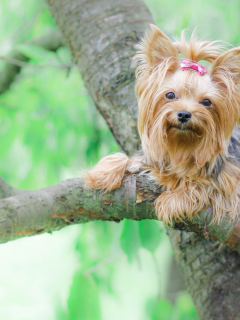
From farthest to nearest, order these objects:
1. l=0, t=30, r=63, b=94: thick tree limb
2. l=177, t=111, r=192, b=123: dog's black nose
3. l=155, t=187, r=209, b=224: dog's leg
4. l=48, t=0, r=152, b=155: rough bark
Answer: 1. l=0, t=30, r=63, b=94: thick tree limb
2. l=48, t=0, r=152, b=155: rough bark
3. l=155, t=187, r=209, b=224: dog's leg
4. l=177, t=111, r=192, b=123: dog's black nose

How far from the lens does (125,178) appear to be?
305 cm

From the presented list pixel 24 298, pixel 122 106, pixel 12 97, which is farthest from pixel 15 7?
pixel 24 298

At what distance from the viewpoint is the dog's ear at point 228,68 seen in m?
2.92

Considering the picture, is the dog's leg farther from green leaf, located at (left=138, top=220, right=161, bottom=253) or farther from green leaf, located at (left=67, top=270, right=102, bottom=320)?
green leaf, located at (left=67, top=270, right=102, bottom=320)

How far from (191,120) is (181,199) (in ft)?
1.98

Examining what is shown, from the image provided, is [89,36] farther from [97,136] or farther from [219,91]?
[219,91]

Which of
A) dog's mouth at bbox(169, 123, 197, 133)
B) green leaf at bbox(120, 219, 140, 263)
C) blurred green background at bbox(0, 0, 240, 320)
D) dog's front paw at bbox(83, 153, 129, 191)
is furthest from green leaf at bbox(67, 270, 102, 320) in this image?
dog's mouth at bbox(169, 123, 197, 133)

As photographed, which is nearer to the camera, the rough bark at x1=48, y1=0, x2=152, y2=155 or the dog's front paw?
the dog's front paw

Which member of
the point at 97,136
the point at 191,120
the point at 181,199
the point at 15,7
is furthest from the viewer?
the point at 15,7

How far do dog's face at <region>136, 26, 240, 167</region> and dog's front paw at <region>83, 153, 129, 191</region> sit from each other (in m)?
0.29

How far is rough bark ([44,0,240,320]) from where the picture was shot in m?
3.56

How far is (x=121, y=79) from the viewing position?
4.01 meters

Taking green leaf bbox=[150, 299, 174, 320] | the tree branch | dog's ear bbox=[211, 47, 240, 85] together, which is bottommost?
green leaf bbox=[150, 299, 174, 320]

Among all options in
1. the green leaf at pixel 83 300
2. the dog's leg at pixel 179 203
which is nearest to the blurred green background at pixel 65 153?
the green leaf at pixel 83 300
